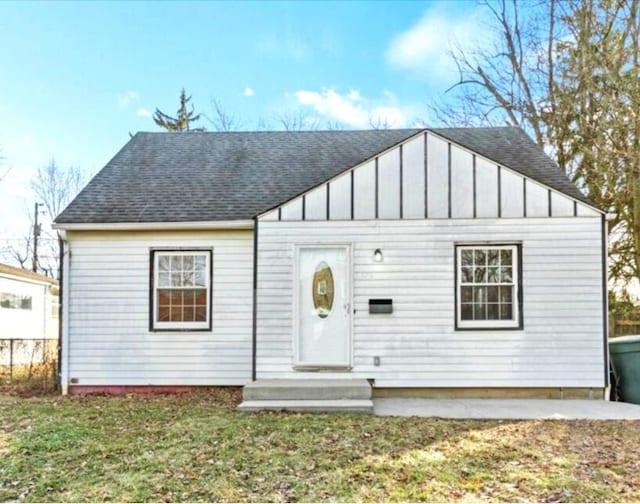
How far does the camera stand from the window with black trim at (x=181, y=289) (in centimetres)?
775

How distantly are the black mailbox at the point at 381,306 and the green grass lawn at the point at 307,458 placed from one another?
73.3 inches

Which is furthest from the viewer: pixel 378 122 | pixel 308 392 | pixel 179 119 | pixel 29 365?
pixel 179 119

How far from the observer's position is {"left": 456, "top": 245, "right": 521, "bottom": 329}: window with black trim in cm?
707

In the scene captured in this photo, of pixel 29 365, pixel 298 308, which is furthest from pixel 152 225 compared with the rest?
pixel 29 365

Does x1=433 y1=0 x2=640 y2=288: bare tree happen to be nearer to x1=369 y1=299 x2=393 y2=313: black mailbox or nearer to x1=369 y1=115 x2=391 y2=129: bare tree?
x1=369 y1=115 x2=391 y2=129: bare tree

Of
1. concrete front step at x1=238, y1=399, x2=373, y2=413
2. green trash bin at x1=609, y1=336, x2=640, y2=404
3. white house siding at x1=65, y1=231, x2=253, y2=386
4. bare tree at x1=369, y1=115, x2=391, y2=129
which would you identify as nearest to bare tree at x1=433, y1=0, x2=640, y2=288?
bare tree at x1=369, y1=115, x2=391, y2=129

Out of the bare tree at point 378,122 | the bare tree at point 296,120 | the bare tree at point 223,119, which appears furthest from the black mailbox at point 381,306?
the bare tree at point 223,119

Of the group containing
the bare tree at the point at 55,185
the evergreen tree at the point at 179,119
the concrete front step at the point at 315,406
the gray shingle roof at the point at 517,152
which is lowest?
the concrete front step at the point at 315,406

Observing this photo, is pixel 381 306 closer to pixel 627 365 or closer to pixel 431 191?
→ pixel 431 191

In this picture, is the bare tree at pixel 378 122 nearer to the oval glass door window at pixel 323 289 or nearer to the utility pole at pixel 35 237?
the oval glass door window at pixel 323 289

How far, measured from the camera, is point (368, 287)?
714cm

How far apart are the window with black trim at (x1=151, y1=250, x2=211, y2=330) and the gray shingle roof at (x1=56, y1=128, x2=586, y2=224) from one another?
698 millimetres

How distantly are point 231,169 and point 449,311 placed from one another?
211 inches

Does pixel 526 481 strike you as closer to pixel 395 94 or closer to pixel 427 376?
pixel 427 376
